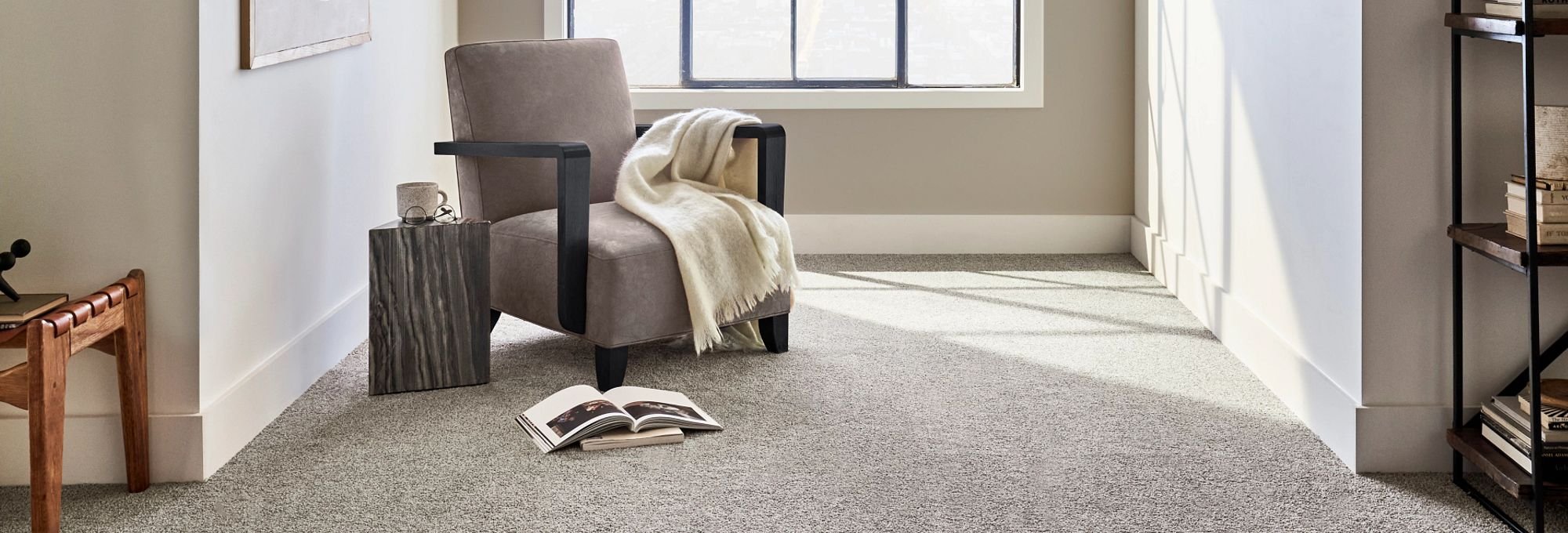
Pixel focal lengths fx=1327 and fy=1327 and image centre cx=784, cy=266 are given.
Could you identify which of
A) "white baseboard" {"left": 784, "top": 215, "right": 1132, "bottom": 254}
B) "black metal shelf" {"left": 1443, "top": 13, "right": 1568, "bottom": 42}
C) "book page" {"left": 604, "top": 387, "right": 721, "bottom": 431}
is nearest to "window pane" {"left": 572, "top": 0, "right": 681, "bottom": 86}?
"white baseboard" {"left": 784, "top": 215, "right": 1132, "bottom": 254}

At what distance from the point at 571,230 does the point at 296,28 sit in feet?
2.46

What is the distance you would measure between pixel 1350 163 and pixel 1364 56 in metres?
0.22

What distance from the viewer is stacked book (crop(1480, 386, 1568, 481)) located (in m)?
2.11

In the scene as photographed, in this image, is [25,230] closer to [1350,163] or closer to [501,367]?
[501,367]

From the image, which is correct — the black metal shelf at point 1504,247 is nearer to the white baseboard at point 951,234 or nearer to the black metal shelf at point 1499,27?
the black metal shelf at point 1499,27

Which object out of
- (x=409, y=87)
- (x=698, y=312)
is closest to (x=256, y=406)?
(x=698, y=312)

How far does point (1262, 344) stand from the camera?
3166mm

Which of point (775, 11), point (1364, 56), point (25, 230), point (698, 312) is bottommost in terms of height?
point (698, 312)

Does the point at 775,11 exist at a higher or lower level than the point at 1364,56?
higher

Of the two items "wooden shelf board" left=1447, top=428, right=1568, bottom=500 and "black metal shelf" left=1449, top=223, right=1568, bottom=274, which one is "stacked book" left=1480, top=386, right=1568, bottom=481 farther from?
"black metal shelf" left=1449, top=223, right=1568, bottom=274

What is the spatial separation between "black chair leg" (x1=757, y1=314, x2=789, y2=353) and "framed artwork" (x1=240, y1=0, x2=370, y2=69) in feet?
4.20

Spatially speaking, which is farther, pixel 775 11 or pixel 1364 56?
pixel 775 11

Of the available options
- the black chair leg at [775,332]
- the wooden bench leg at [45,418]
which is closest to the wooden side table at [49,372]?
the wooden bench leg at [45,418]

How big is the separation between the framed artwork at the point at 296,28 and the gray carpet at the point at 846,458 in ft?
2.57
